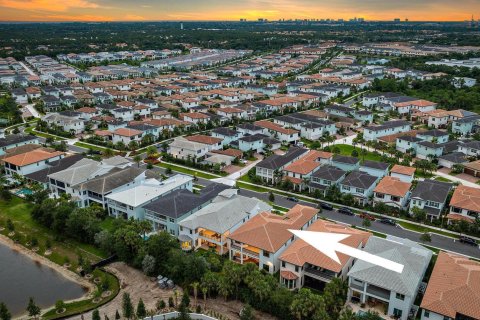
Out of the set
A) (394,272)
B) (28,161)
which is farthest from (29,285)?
(394,272)

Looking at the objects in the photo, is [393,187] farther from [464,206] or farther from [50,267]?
[50,267]

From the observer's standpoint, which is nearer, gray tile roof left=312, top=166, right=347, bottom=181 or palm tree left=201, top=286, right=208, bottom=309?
palm tree left=201, top=286, right=208, bottom=309

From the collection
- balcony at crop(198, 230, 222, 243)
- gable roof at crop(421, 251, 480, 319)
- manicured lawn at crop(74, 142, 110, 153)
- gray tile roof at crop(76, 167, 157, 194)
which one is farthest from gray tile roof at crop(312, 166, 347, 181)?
manicured lawn at crop(74, 142, 110, 153)

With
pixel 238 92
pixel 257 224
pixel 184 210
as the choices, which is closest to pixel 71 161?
pixel 184 210

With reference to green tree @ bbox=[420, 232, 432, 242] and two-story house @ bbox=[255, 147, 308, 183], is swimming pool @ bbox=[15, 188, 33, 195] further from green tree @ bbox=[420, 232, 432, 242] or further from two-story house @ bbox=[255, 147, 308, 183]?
green tree @ bbox=[420, 232, 432, 242]

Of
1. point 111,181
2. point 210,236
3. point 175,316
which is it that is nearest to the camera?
point 175,316

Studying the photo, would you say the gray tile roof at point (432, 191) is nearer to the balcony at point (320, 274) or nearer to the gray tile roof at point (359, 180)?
the gray tile roof at point (359, 180)
